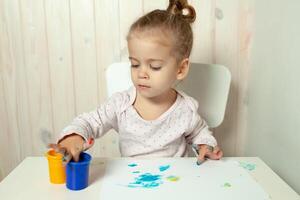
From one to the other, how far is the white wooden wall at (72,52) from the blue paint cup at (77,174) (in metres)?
0.75

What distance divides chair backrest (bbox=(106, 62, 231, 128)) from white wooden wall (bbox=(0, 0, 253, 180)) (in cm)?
23

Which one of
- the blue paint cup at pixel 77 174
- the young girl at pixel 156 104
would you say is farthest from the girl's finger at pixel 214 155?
the blue paint cup at pixel 77 174

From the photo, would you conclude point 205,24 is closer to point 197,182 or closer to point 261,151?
point 261,151

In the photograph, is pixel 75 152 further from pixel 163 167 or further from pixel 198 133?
pixel 198 133

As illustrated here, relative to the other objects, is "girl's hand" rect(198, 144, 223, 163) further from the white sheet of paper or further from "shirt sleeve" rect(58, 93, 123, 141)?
"shirt sleeve" rect(58, 93, 123, 141)

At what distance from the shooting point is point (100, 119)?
3.29ft

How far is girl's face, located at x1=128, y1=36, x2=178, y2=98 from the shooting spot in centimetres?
89


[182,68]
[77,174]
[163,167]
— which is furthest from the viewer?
[182,68]

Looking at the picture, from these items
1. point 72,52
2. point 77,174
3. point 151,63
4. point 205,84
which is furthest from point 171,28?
point 72,52

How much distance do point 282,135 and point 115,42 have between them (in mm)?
731

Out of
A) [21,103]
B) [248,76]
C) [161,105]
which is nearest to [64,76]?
[21,103]

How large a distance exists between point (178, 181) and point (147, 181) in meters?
0.07

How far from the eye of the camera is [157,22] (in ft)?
3.06

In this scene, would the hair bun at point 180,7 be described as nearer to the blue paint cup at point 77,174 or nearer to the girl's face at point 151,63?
the girl's face at point 151,63
